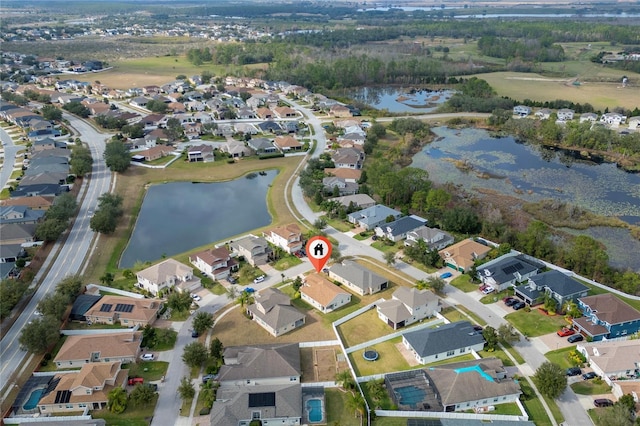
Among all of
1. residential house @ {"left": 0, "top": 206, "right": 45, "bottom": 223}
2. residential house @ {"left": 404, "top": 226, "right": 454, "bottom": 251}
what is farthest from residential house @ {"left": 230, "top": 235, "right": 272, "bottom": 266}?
residential house @ {"left": 0, "top": 206, "right": 45, "bottom": 223}

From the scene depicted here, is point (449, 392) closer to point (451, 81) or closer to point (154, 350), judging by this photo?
point (154, 350)

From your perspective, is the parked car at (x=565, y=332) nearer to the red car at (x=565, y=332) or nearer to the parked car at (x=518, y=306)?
the red car at (x=565, y=332)

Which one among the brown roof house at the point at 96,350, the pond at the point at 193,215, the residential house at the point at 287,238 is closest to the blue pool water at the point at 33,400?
the brown roof house at the point at 96,350

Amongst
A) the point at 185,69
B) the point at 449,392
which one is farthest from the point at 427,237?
the point at 185,69

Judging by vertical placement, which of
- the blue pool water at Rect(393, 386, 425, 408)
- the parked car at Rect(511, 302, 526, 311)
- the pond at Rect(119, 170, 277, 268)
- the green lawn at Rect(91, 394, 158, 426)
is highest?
the blue pool water at Rect(393, 386, 425, 408)

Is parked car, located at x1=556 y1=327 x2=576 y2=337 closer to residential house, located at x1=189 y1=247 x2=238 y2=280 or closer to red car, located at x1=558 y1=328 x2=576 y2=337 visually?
red car, located at x1=558 y1=328 x2=576 y2=337

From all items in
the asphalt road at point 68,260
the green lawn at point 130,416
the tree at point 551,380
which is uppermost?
the tree at point 551,380

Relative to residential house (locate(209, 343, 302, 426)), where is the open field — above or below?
below
